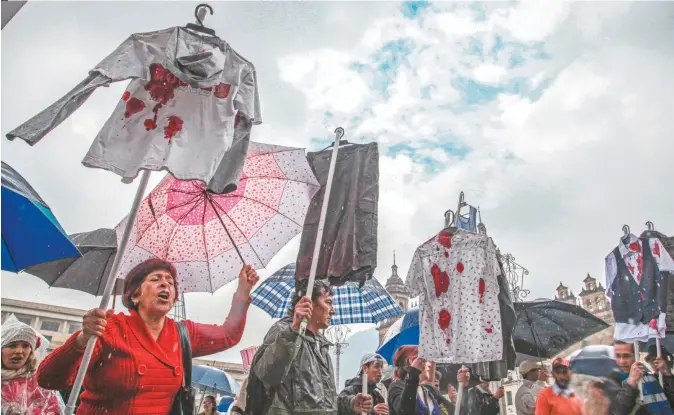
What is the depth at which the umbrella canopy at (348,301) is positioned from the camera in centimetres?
632

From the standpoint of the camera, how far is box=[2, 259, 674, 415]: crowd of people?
2287 mm

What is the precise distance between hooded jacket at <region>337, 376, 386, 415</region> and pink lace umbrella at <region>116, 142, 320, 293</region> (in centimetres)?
174

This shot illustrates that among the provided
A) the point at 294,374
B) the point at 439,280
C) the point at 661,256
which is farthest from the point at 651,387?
the point at 294,374

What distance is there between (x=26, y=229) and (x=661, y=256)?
749 centimetres

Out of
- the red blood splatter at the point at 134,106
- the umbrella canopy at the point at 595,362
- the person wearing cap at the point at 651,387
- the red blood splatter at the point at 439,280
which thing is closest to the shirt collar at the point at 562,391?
the person wearing cap at the point at 651,387

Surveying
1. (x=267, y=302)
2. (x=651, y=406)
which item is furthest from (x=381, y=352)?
(x=651, y=406)

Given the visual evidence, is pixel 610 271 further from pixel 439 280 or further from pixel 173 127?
pixel 173 127

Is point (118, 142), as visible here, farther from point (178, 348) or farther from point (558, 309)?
point (558, 309)

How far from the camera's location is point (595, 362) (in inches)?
247

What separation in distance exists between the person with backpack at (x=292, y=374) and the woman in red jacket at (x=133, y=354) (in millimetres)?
402

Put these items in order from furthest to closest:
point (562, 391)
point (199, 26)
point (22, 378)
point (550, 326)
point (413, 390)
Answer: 1. point (550, 326)
2. point (562, 391)
3. point (413, 390)
4. point (22, 378)
5. point (199, 26)

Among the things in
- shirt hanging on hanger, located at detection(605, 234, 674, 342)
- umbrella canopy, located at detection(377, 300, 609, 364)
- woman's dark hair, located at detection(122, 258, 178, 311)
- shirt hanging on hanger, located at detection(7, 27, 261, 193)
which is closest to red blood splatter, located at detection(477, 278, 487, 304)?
umbrella canopy, located at detection(377, 300, 609, 364)

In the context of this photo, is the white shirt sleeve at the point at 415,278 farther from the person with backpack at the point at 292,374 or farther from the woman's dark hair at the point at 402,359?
the person with backpack at the point at 292,374

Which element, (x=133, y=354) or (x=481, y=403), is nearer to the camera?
(x=133, y=354)
